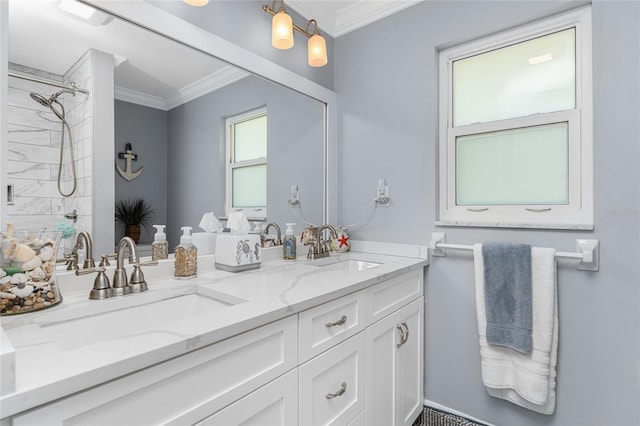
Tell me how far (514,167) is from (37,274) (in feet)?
6.29

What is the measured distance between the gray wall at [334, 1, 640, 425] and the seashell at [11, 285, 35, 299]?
5.38ft

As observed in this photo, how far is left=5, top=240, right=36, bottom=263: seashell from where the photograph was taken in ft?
2.71

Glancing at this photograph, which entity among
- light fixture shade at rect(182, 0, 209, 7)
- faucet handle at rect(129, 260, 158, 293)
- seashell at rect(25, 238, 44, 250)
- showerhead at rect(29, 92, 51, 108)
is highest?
light fixture shade at rect(182, 0, 209, 7)

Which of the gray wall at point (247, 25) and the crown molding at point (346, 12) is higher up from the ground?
the crown molding at point (346, 12)

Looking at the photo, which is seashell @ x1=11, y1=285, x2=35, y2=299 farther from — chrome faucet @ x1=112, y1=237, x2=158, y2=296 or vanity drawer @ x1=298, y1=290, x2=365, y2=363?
vanity drawer @ x1=298, y1=290, x2=365, y2=363

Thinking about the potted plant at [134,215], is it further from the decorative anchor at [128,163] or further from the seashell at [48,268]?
the seashell at [48,268]

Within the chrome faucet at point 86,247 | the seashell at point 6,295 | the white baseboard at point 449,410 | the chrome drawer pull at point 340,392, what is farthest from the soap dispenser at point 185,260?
the white baseboard at point 449,410

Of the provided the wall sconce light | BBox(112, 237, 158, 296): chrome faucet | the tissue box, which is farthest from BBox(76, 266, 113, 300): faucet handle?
the wall sconce light

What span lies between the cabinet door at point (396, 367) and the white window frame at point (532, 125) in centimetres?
58

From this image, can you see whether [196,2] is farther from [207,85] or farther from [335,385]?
[335,385]

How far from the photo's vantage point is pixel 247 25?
1.67m

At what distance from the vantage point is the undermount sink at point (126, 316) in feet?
2.81

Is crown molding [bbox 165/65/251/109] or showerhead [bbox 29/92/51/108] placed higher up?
crown molding [bbox 165/65/251/109]

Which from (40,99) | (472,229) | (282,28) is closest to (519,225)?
(472,229)
